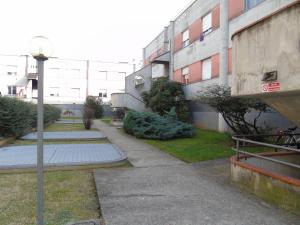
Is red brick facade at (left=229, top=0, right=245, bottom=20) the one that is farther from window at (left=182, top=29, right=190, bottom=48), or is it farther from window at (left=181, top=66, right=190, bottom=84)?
window at (left=181, top=66, right=190, bottom=84)

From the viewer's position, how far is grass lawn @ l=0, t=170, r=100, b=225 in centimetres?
558

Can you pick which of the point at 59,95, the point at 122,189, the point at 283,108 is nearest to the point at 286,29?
the point at 283,108

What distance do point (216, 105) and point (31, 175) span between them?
25.0 ft

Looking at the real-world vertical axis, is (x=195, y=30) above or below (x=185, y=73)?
above

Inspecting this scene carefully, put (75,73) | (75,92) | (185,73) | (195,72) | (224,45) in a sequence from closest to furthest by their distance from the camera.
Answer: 1. (224,45)
2. (195,72)
3. (185,73)
4. (75,92)
5. (75,73)

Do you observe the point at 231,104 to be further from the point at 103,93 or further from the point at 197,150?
the point at 103,93

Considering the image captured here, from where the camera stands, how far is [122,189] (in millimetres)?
7344

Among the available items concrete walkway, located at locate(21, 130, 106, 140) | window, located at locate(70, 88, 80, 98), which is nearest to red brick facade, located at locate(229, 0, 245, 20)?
concrete walkway, located at locate(21, 130, 106, 140)

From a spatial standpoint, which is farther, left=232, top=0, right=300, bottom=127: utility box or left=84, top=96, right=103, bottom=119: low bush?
left=84, top=96, right=103, bottom=119: low bush

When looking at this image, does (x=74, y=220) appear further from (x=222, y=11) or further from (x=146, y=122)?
(x=222, y=11)

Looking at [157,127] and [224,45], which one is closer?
[157,127]

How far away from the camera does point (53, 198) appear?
668 cm

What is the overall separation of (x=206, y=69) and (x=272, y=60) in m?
15.9

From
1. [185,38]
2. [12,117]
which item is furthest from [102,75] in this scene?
[12,117]
